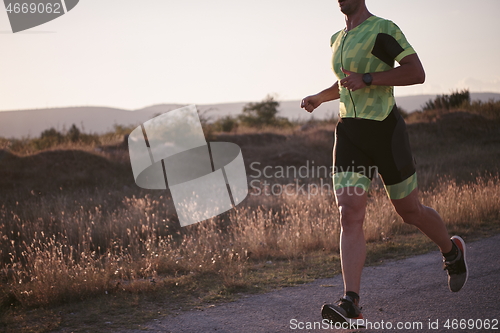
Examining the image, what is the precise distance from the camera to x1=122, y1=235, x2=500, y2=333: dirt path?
3.29 metres

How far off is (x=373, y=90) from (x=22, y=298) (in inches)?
139

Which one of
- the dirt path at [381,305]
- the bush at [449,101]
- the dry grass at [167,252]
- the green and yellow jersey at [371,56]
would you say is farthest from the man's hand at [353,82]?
the bush at [449,101]

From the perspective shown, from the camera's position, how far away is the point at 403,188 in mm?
3277

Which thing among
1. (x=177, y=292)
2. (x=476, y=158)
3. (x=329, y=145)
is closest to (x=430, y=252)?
(x=177, y=292)

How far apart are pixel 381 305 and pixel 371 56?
1.86 metres

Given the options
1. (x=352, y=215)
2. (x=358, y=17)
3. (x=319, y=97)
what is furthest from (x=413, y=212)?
(x=358, y=17)

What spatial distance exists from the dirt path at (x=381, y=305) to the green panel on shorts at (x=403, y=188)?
0.85 meters

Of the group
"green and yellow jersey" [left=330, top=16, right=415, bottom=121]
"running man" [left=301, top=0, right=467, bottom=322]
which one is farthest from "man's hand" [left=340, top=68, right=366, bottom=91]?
"green and yellow jersey" [left=330, top=16, right=415, bottom=121]

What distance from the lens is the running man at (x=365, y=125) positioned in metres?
3.07

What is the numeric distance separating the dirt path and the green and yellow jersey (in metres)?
1.41

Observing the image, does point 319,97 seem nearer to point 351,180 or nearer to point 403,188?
point 351,180

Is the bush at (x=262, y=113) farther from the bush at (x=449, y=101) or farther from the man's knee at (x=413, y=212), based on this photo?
the man's knee at (x=413, y=212)

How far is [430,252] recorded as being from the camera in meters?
5.54

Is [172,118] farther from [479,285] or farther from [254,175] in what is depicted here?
[479,285]
